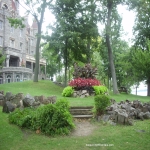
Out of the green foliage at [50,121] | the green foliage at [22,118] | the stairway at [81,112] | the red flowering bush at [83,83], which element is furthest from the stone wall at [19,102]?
the red flowering bush at [83,83]

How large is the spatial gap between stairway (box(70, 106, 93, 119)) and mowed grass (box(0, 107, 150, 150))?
1638 millimetres

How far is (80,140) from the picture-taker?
673 centimetres

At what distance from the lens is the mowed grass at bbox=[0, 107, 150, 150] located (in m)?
6.13

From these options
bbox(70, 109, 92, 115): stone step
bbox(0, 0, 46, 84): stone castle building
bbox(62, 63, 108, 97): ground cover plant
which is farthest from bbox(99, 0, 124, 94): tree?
bbox(0, 0, 46, 84): stone castle building

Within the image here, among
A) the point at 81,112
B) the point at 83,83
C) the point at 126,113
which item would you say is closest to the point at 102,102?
the point at 126,113

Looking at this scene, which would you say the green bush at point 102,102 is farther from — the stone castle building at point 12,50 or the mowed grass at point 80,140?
the stone castle building at point 12,50

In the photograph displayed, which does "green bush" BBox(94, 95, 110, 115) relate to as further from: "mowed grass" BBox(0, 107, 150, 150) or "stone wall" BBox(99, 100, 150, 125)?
"mowed grass" BBox(0, 107, 150, 150)

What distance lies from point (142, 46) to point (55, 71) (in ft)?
96.5

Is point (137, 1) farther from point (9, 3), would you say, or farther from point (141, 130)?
point (9, 3)

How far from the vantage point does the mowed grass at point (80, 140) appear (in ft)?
20.1

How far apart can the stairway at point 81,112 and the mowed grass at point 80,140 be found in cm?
164

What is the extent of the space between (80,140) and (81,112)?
3347 mm

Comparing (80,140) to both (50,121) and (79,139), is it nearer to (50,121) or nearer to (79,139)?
(79,139)

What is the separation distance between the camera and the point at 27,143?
6.38 meters
